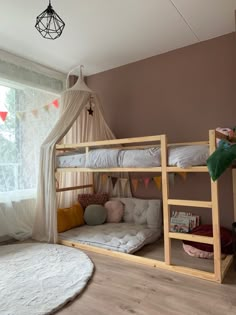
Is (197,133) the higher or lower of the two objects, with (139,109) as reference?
lower

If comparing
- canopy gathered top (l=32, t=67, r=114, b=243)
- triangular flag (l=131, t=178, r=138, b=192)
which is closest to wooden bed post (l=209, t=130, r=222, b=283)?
triangular flag (l=131, t=178, r=138, b=192)

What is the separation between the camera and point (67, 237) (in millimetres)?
2990

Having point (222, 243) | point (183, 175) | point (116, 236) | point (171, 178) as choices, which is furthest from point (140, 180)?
point (222, 243)

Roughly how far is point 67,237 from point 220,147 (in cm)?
213

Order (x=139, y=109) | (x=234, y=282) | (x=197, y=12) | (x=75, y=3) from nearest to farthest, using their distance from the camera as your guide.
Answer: (x=234, y=282) → (x=75, y=3) → (x=197, y=12) → (x=139, y=109)

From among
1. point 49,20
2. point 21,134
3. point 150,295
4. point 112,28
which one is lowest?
point 150,295

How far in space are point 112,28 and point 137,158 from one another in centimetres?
154

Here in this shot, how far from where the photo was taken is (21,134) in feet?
10.8

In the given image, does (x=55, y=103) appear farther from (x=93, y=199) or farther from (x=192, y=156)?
(x=192, y=156)

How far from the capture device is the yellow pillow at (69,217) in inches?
127

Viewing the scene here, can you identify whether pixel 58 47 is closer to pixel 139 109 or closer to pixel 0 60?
pixel 0 60

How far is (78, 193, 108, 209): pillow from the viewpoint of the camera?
A: 3.57 m

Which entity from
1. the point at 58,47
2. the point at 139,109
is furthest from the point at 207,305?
the point at 58,47

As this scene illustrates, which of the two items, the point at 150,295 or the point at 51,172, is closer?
the point at 150,295
